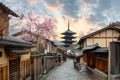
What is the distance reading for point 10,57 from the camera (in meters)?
14.3

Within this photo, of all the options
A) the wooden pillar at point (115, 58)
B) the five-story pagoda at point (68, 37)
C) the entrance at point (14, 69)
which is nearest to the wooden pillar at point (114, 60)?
the wooden pillar at point (115, 58)

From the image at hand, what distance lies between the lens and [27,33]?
45.0 meters

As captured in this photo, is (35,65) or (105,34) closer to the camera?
(35,65)

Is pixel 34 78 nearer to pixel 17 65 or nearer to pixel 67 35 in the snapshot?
pixel 17 65

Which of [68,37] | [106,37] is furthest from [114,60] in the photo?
[68,37]

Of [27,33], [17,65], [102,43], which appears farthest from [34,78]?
[27,33]

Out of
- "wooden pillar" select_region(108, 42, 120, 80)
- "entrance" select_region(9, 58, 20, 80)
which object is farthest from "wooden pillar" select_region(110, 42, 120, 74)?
"entrance" select_region(9, 58, 20, 80)

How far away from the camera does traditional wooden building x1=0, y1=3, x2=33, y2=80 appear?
41.1 feet

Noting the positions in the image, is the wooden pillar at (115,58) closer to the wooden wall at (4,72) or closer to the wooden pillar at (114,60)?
the wooden pillar at (114,60)

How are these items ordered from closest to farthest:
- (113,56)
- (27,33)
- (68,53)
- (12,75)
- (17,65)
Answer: (12,75) → (17,65) → (113,56) → (27,33) → (68,53)

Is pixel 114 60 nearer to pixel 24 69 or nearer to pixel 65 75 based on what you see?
pixel 24 69

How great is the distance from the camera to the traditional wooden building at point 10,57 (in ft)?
41.1

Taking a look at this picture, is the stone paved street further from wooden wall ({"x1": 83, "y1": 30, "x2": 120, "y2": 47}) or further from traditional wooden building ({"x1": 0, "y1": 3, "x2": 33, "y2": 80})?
traditional wooden building ({"x1": 0, "y1": 3, "x2": 33, "y2": 80})

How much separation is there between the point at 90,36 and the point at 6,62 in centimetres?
2559
